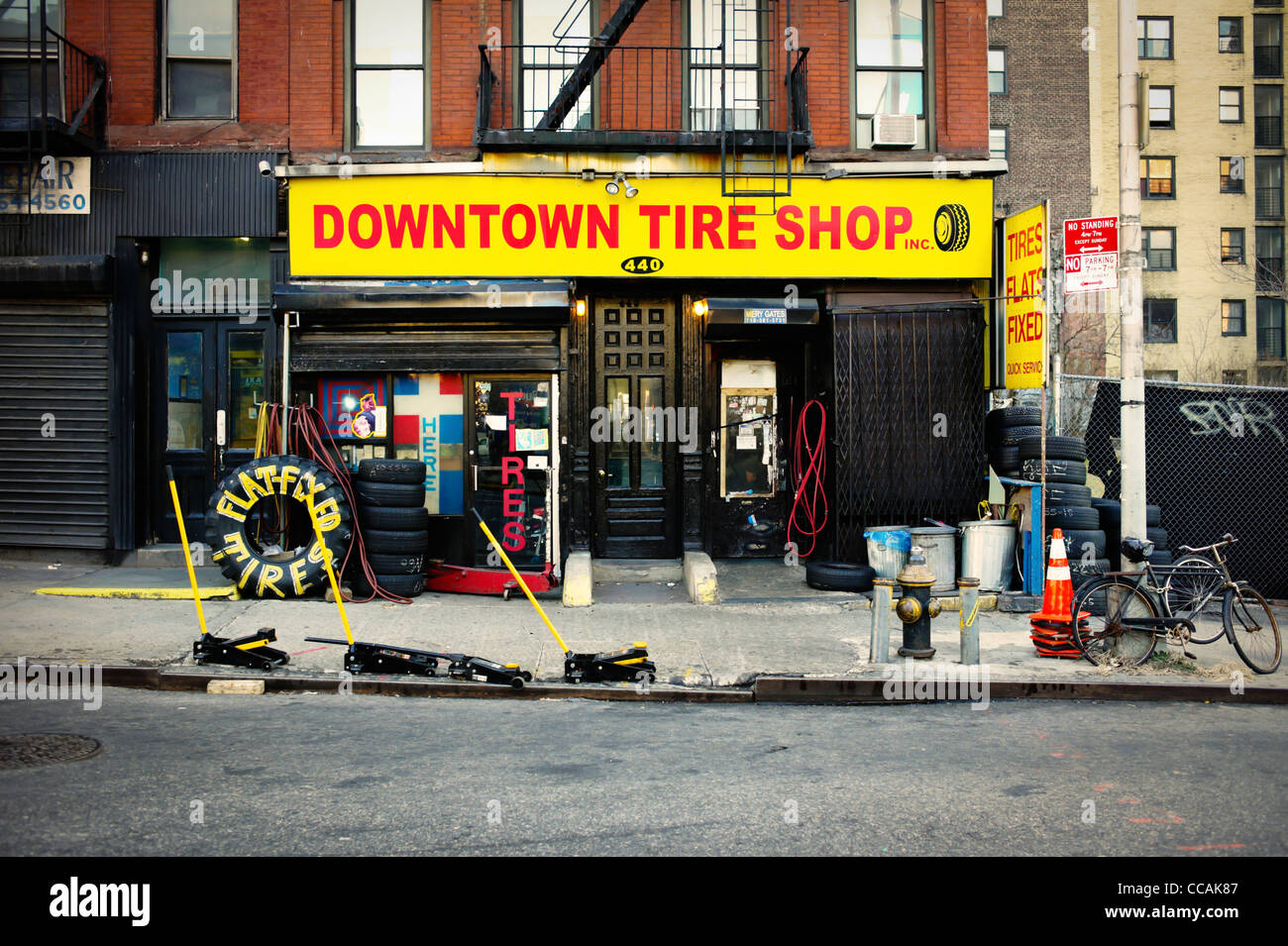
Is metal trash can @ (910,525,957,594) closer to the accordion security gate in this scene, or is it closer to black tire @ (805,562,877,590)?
black tire @ (805,562,877,590)

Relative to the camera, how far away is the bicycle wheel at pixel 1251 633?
876 cm

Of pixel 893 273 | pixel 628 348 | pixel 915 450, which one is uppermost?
pixel 893 273

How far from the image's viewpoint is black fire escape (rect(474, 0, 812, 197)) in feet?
41.2

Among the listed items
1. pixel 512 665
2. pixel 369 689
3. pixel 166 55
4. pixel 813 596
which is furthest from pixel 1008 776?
pixel 166 55

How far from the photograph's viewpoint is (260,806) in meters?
5.15

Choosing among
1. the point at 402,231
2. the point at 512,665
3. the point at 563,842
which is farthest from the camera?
the point at 402,231

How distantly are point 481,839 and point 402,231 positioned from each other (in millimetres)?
9323

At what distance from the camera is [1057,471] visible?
37.9ft

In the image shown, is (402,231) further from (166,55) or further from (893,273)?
(893,273)

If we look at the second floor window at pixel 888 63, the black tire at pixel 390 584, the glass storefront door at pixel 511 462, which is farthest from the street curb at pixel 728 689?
the second floor window at pixel 888 63

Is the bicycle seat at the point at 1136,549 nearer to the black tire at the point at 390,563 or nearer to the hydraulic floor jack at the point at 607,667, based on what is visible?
the hydraulic floor jack at the point at 607,667

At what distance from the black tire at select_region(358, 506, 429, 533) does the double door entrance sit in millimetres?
2530

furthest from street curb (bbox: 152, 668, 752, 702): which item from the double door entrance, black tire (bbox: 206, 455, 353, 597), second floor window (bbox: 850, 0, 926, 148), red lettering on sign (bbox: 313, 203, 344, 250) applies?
second floor window (bbox: 850, 0, 926, 148)

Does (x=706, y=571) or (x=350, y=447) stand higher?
(x=350, y=447)
